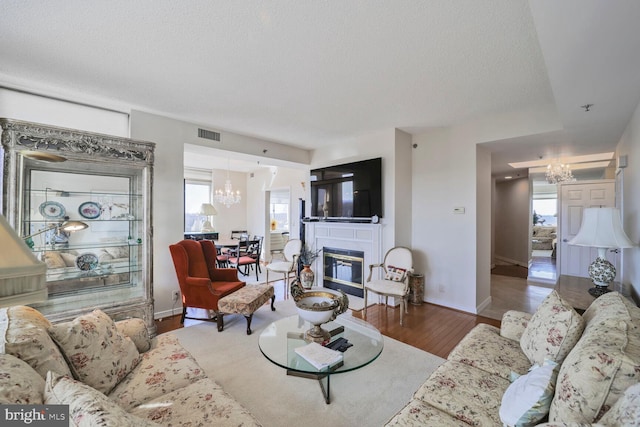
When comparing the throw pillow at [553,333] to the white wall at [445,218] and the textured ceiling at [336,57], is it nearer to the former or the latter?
the textured ceiling at [336,57]

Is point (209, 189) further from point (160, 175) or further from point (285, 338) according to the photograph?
point (285, 338)

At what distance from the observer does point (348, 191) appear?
477cm

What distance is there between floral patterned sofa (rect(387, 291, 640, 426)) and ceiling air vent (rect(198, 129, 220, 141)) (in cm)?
419

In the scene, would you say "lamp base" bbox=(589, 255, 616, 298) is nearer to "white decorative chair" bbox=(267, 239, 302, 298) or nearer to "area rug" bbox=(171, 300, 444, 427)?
"area rug" bbox=(171, 300, 444, 427)

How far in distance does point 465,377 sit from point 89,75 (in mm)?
4118

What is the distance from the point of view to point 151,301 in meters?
3.14

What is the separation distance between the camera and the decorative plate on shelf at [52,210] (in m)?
2.71

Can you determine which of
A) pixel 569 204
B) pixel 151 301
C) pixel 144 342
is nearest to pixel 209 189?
pixel 151 301

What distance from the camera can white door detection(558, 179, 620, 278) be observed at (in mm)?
5191

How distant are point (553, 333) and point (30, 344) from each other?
2.70 metres

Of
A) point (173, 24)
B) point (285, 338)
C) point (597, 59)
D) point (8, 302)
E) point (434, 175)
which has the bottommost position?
point (285, 338)

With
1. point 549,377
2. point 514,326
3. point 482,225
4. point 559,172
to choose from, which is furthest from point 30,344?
point 559,172

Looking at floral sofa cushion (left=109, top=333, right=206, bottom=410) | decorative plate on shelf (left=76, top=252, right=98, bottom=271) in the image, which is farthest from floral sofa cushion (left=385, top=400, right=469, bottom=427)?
decorative plate on shelf (left=76, top=252, right=98, bottom=271)

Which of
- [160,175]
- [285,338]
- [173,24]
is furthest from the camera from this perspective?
[160,175]
